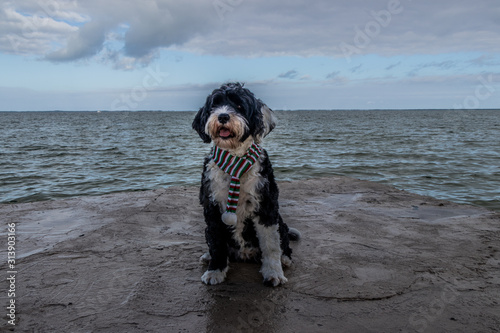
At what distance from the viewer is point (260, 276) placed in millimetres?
3836

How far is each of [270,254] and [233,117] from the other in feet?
4.88

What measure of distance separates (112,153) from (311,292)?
18.6 meters

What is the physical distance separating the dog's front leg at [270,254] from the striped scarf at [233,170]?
1.13 feet

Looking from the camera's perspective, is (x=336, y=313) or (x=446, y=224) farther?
(x=446, y=224)

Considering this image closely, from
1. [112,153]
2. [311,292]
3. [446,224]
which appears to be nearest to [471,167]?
[446,224]

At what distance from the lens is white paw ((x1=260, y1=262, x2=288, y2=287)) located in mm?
3604

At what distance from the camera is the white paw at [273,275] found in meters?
3.60

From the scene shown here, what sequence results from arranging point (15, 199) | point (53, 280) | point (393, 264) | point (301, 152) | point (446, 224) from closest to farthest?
point (53, 280), point (393, 264), point (446, 224), point (15, 199), point (301, 152)

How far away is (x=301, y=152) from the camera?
20.3 meters

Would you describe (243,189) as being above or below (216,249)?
above

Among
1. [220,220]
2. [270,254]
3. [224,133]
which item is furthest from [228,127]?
[270,254]

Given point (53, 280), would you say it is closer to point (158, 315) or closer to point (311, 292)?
point (158, 315)

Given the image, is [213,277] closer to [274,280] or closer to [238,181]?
[274,280]

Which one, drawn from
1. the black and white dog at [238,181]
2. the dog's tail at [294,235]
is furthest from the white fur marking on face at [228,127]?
the dog's tail at [294,235]
